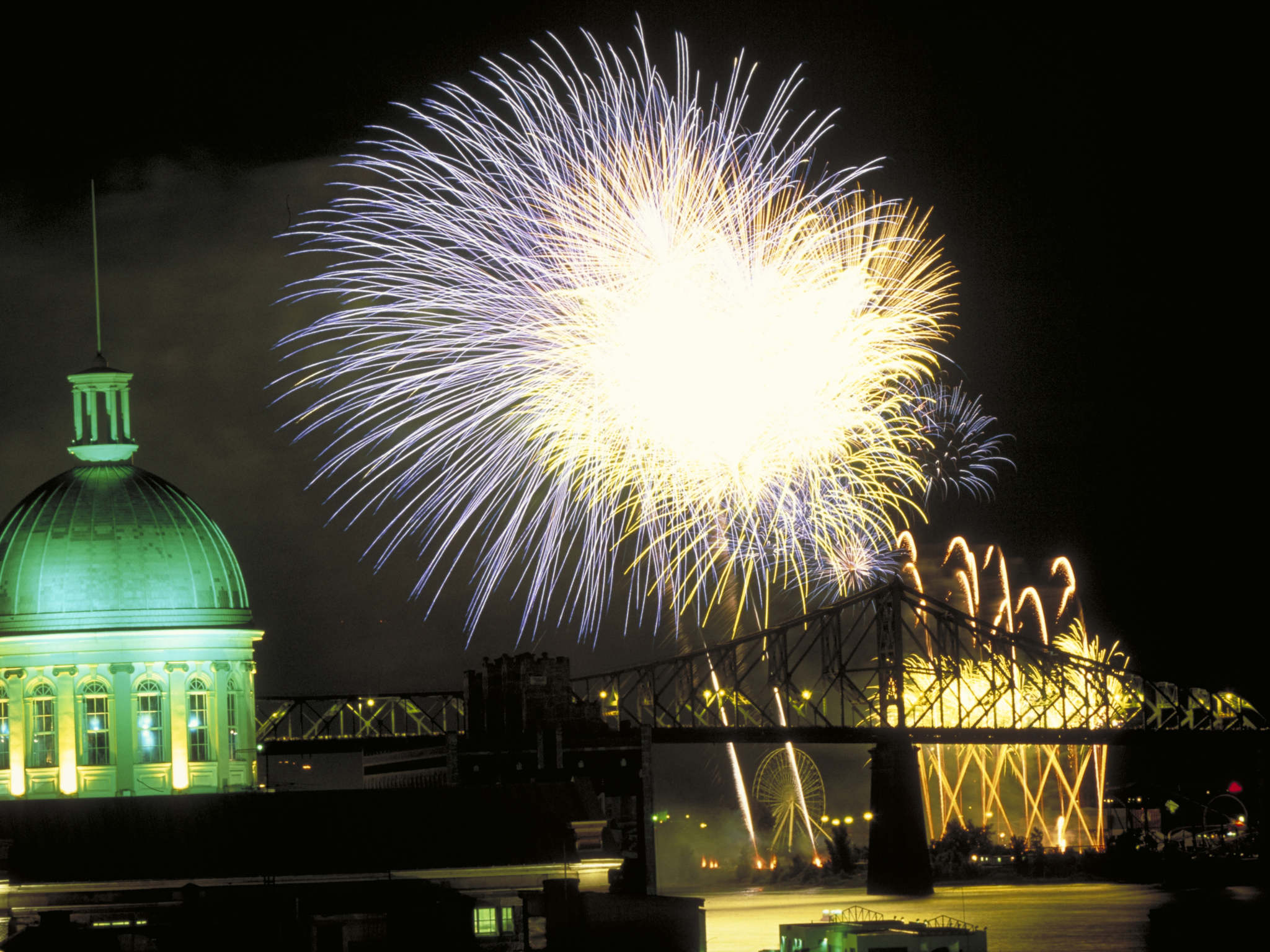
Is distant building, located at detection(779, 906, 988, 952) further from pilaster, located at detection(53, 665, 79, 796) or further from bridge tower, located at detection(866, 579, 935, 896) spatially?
bridge tower, located at detection(866, 579, 935, 896)

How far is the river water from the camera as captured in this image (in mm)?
92875

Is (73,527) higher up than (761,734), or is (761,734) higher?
(73,527)

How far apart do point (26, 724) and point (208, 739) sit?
27.5 ft

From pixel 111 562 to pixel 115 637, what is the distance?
3.50 metres

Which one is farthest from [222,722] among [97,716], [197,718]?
[97,716]

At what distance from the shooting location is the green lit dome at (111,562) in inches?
3875

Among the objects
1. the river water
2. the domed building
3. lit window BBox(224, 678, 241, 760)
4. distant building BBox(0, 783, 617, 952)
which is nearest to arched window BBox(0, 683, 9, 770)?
the domed building

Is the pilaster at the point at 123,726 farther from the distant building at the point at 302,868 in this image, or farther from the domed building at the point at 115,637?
the distant building at the point at 302,868

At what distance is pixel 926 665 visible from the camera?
141750 millimetres

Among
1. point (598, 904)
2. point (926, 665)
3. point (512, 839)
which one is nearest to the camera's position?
point (598, 904)

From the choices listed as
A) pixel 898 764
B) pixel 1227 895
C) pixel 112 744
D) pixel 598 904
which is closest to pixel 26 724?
pixel 112 744

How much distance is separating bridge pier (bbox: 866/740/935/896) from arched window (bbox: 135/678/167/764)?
4348cm

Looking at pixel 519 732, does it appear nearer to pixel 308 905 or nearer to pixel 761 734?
pixel 761 734

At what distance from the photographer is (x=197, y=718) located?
331 feet
